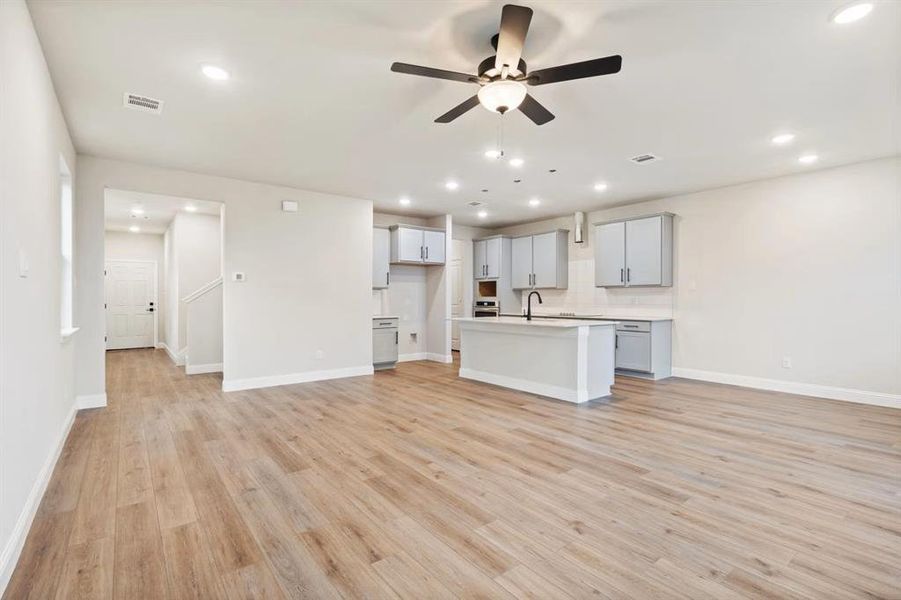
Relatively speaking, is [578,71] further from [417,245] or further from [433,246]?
[433,246]

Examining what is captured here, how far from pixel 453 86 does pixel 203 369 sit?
5.95 m

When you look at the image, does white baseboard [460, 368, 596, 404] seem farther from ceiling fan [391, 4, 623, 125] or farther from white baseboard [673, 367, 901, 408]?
ceiling fan [391, 4, 623, 125]

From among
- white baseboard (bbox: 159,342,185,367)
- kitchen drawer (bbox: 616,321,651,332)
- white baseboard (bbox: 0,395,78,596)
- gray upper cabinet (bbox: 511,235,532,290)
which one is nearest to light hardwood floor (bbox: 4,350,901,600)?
white baseboard (bbox: 0,395,78,596)

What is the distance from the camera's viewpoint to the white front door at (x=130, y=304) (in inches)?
381

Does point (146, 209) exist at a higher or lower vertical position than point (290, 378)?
higher

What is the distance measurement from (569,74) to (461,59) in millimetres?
774

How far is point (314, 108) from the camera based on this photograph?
342 cm

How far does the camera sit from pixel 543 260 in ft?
25.9

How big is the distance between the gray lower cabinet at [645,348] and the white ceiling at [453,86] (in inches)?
87.3

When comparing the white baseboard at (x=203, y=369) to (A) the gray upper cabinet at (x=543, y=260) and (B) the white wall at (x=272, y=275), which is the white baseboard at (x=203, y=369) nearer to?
(B) the white wall at (x=272, y=275)

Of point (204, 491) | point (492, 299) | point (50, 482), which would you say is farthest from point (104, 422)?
point (492, 299)

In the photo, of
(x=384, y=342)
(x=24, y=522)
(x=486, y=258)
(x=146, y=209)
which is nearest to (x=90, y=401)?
(x=24, y=522)

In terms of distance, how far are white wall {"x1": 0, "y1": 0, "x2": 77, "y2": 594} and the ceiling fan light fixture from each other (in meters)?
2.21

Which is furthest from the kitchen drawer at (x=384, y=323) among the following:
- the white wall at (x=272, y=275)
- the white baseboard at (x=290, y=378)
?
the white baseboard at (x=290, y=378)
